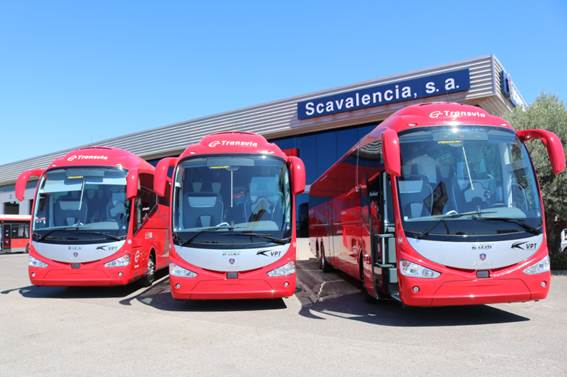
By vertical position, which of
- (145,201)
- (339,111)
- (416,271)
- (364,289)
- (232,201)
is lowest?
(364,289)

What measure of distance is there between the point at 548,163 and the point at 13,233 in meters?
29.5

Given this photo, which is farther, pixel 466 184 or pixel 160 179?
pixel 160 179

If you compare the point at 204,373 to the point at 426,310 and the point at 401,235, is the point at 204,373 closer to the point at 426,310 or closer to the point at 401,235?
the point at 401,235

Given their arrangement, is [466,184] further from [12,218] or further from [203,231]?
[12,218]

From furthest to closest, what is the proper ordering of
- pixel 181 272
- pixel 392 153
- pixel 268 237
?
pixel 268 237 → pixel 181 272 → pixel 392 153

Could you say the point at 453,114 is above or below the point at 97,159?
above

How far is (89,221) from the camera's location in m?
9.63

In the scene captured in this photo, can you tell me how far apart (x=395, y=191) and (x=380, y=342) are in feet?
7.30

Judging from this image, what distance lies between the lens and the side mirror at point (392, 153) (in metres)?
6.38

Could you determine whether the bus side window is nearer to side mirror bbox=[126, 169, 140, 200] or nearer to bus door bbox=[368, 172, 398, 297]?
side mirror bbox=[126, 169, 140, 200]

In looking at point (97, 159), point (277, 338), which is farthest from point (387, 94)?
point (277, 338)

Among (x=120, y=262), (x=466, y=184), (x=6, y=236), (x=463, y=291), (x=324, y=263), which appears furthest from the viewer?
(x=6, y=236)

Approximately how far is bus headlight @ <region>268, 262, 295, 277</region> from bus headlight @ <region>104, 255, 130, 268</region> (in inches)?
136

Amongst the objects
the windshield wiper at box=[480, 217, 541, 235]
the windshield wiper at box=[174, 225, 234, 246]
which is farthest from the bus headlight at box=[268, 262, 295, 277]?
the windshield wiper at box=[480, 217, 541, 235]
